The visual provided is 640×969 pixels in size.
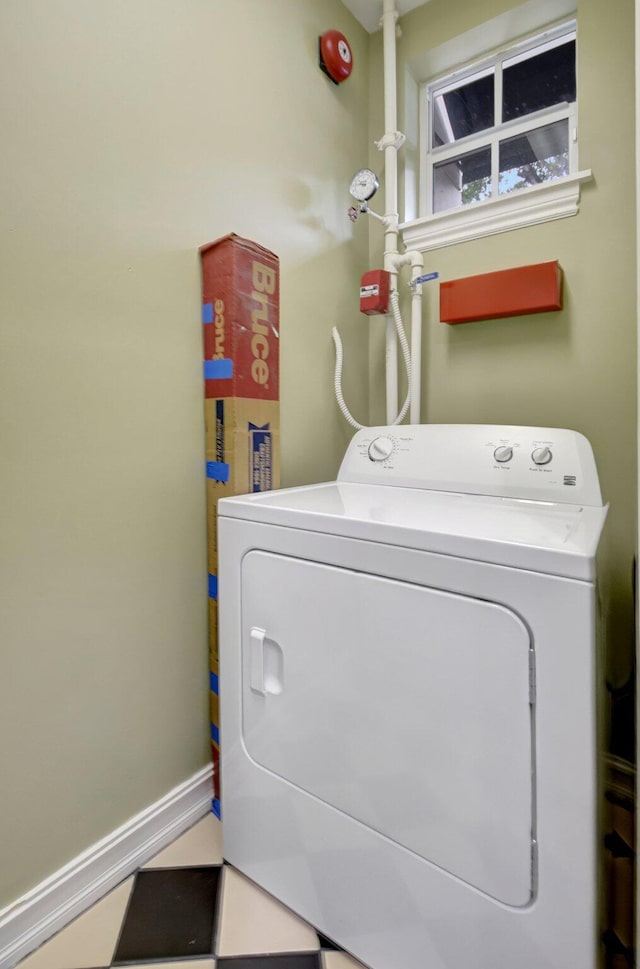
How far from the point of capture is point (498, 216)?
148 cm

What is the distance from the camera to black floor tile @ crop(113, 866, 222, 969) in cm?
91

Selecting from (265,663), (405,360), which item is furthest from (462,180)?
(265,663)

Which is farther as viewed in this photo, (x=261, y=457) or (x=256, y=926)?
(x=261, y=457)

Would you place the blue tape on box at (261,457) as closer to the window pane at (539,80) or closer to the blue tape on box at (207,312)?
the blue tape on box at (207,312)

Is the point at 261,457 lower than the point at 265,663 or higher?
higher

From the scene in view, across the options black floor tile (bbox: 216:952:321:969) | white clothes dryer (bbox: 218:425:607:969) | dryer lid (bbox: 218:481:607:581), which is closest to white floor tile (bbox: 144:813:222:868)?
white clothes dryer (bbox: 218:425:607:969)

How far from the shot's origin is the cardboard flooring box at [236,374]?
3.78 feet

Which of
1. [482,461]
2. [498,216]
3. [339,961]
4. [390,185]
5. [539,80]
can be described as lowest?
[339,961]

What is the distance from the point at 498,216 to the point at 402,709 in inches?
56.6

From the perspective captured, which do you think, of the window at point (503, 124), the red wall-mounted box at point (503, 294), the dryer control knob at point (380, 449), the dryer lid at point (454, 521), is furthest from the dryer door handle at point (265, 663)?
the window at point (503, 124)

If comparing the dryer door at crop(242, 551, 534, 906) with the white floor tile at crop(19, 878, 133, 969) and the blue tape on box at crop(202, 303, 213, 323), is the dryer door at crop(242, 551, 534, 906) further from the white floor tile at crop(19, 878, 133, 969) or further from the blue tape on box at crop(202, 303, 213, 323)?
the blue tape on box at crop(202, 303, 213, 323)

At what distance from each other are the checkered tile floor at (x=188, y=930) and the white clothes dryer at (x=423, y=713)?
41 mm

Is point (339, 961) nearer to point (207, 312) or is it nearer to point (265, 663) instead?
point (265, 663)

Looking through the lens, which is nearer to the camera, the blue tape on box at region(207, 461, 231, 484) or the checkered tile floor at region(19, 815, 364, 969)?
the checkered tile floor at region(19, 815, 364, 969)
